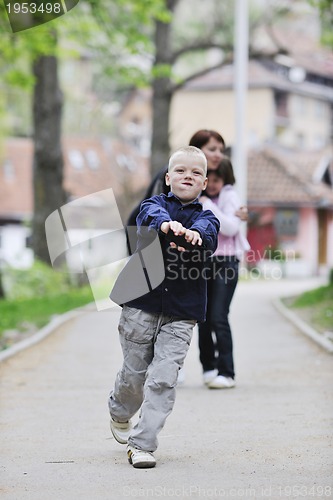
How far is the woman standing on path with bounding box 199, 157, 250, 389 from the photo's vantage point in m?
9.05

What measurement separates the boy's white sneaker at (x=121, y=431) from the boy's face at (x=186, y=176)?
55.0 inches

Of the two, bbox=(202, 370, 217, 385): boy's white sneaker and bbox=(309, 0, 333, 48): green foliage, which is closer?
bbox=(202, 370, 217, 385): boy's white sneaker

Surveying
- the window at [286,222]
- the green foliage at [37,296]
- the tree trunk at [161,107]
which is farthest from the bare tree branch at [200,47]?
the window at [286,222]

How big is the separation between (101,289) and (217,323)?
640 inches

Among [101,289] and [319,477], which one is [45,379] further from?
[101,289]

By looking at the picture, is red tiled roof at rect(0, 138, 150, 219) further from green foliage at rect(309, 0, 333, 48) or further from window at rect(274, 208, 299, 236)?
green foliage at rect(309, 0, 333, 48)

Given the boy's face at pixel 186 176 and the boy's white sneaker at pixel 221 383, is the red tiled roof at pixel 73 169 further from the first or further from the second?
the boy's face at pixel 186 176

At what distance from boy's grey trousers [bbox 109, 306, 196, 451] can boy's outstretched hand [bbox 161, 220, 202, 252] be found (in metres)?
0.48

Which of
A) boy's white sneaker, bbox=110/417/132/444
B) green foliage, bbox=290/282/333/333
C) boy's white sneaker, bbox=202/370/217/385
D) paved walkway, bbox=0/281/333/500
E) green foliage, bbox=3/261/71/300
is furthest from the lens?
green foliage, bbox=3/261/71/300

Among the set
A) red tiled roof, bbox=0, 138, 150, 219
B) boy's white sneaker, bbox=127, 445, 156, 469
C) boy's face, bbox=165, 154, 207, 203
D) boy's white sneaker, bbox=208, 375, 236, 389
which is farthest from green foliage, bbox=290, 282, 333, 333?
red tiled roof, bbox=0, 138, 150, 219

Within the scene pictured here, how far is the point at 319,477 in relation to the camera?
5.65 meters

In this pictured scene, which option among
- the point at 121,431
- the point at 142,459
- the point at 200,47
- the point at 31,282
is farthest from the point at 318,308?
the point at 142,459

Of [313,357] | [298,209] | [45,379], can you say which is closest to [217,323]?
[45,379]

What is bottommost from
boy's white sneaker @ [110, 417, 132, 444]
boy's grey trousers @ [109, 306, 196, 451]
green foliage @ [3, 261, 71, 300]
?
green foliage @ [3, 261, 71, 300]
